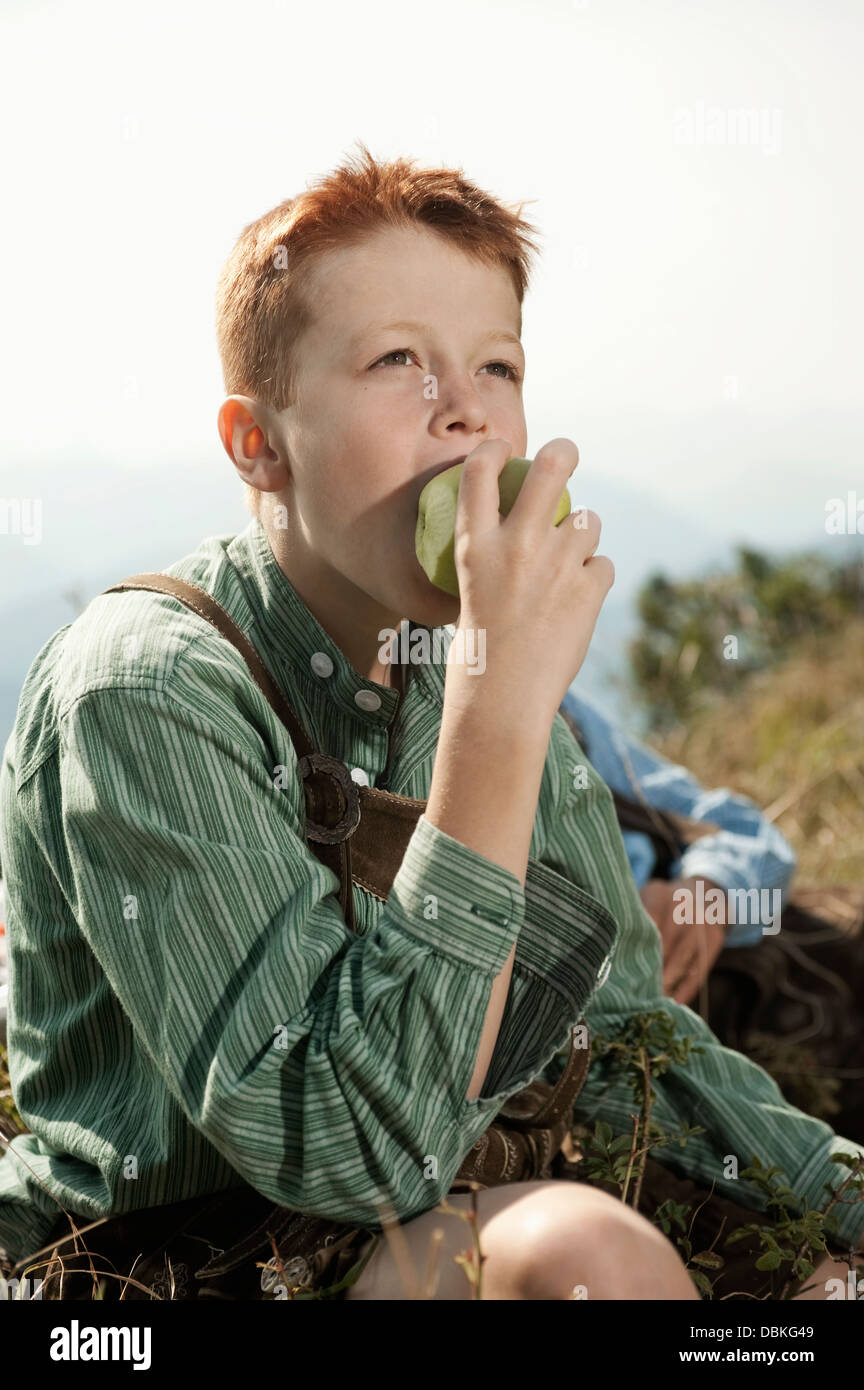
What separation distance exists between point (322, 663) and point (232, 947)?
63 cm

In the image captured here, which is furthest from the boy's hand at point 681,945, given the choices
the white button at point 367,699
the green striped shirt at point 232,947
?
the white button at point 367,699

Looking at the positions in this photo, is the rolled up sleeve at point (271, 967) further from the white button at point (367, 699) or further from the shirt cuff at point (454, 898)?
the white button at point (367, 699)

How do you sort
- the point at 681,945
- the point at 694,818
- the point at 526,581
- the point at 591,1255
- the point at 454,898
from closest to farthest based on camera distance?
1. the point at 591,1255
2. the point at 454,898
3. the point at 526,581
4. the point at 681,945
5. the point at 694,818

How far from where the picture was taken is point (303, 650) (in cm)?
225

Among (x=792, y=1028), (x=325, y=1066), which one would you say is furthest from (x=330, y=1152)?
(x=792, y=1028)

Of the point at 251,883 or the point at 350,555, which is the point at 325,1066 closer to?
the point at 251,883

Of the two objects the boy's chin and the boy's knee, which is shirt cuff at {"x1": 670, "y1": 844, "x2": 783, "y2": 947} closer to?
the boy's chin

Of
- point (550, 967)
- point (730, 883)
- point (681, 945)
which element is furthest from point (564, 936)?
point (730, 883)

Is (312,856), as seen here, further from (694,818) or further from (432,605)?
(694,818)

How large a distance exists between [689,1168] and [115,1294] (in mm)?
1122

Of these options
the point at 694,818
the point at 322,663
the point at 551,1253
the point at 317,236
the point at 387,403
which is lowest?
the point at 551,1253

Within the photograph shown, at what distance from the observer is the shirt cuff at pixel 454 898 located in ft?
5.75

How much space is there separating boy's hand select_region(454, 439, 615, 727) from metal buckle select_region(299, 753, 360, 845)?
12.9 inches

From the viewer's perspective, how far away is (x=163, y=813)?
1813mm
